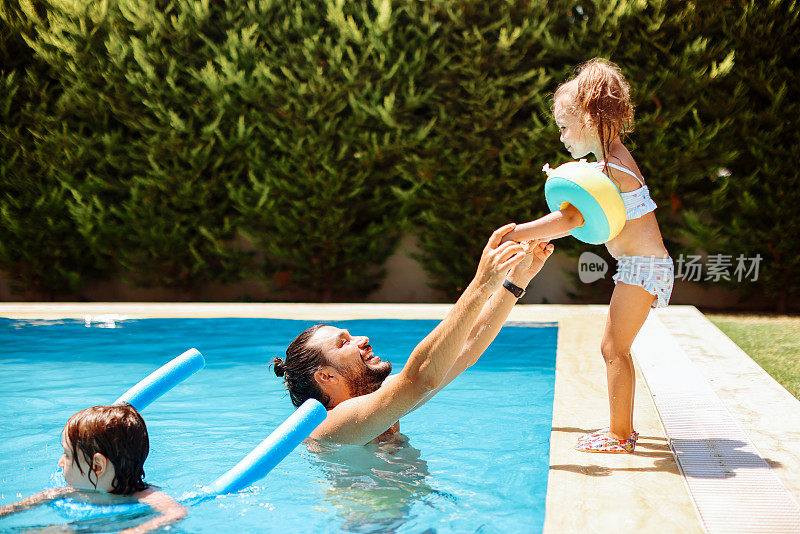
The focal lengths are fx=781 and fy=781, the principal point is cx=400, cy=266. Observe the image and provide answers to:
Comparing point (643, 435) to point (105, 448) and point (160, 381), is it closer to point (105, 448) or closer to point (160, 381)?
point (160, 381)

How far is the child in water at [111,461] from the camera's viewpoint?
106 inches

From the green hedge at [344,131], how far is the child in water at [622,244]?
5.28 m

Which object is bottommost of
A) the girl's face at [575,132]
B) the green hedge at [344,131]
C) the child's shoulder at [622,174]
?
the child's shoulder at [622,174]

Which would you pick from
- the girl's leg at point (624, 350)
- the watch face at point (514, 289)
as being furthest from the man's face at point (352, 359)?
the girl's leg at point (624, 350)

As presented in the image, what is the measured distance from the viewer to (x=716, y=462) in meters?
2.95

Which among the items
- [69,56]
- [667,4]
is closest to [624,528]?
[667,4]

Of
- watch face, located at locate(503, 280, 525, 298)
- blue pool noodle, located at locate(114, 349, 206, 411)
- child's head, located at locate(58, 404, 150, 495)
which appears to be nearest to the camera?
child's head, located at locate(58, 404, 150, 495)

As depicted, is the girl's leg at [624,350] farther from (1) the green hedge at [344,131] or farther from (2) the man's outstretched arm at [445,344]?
(1) the green hedge at [344,131]

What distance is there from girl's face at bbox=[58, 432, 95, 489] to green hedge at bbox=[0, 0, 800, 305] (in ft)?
21.1

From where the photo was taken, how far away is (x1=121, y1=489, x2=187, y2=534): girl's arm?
2705 millimetres

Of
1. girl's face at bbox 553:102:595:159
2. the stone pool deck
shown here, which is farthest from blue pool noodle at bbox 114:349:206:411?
girl's face at bbox 553:102:595:159

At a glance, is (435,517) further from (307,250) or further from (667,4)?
(667,4)

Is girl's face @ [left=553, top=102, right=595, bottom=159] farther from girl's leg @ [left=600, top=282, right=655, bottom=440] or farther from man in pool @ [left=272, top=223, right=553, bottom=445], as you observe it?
girl's leg @ [left=600, top=282, right=655, bottom=440]

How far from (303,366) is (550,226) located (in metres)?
1.21
